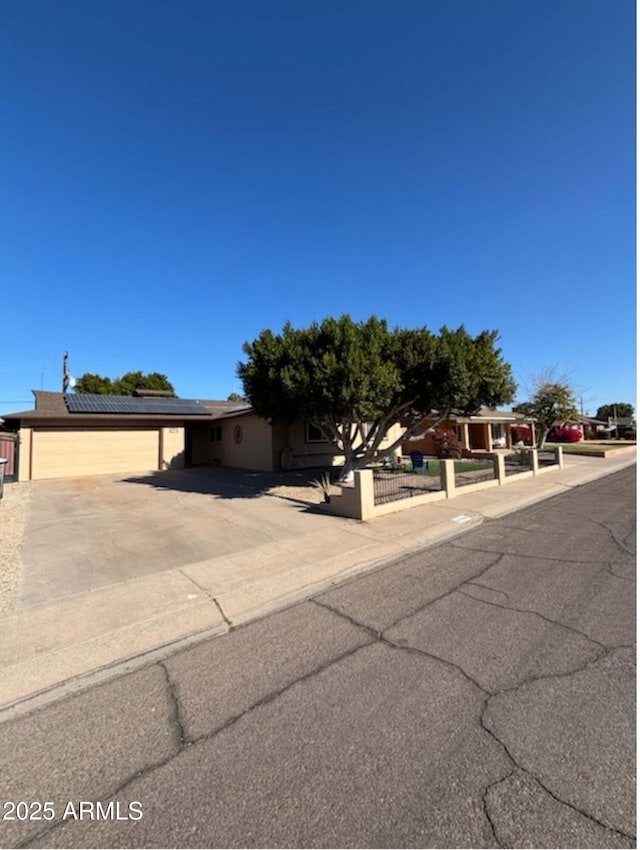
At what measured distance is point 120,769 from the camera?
90.7 inches

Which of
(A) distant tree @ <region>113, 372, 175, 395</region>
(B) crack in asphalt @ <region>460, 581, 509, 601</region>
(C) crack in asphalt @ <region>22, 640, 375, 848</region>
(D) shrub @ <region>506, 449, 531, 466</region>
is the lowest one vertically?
(C) crack in asphalt @ <region>22, 640, 375, 848</region>

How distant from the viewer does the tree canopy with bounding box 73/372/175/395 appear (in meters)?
41.6

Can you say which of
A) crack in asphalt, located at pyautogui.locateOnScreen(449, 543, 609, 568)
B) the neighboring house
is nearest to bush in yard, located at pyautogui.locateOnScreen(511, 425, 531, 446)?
the neighboring house

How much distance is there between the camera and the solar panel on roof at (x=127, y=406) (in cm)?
1945

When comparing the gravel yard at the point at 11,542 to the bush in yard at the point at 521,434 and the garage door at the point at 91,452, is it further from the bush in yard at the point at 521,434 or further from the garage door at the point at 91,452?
the bush in yard at the point at 521,434

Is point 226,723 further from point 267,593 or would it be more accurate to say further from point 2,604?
point 2,604

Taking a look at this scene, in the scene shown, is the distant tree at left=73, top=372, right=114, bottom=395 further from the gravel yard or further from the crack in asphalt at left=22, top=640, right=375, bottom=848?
the crack in asphalt at left=22, top=640, right=375, bottom=848

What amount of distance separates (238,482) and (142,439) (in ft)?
28.3

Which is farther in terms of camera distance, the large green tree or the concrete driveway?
the large green tree

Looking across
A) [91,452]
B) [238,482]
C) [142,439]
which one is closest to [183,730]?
[238,482]

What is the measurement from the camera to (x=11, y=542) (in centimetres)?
725

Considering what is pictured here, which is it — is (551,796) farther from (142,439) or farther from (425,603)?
(142,439)

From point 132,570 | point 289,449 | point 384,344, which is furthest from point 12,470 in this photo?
point 384,344

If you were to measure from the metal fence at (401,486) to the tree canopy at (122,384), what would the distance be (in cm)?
3703
